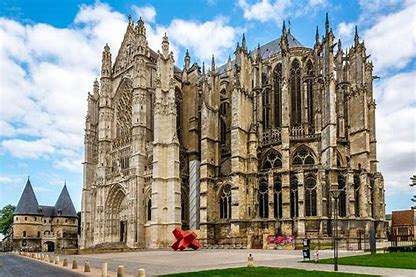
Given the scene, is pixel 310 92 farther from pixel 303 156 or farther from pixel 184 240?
pixel 184 240

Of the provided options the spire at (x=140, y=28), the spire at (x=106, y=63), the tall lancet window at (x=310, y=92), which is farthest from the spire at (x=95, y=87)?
the tall lancet window at (x=310, y=92)

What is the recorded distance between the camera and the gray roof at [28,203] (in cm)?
7888

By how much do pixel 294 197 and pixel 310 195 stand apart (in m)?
1.73

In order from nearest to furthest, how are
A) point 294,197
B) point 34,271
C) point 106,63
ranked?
1. point 34,271
2. point 294,197
3. point 106,63

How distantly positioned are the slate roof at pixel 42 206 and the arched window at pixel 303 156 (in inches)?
2096

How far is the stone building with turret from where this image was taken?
3051 inches

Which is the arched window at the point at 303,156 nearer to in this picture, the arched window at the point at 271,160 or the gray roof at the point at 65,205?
the arched window at the point at 271,160

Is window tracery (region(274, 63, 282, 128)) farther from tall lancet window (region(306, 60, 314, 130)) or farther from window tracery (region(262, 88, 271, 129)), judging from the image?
tall lancet window (region(306, 60, 314, 130))

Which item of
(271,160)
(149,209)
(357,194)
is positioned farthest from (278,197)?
(149,209)

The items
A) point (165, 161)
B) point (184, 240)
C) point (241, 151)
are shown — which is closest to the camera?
point (184, 240)

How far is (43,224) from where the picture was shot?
81812mm

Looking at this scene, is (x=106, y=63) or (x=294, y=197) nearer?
(x=294, y=197)

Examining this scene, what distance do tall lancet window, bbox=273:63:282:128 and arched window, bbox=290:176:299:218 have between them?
793 cm

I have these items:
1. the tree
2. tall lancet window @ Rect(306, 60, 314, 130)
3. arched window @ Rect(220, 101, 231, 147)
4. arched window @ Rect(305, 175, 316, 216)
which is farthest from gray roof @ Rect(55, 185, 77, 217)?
arched window @ Rect(305, 175, 316, 216)
